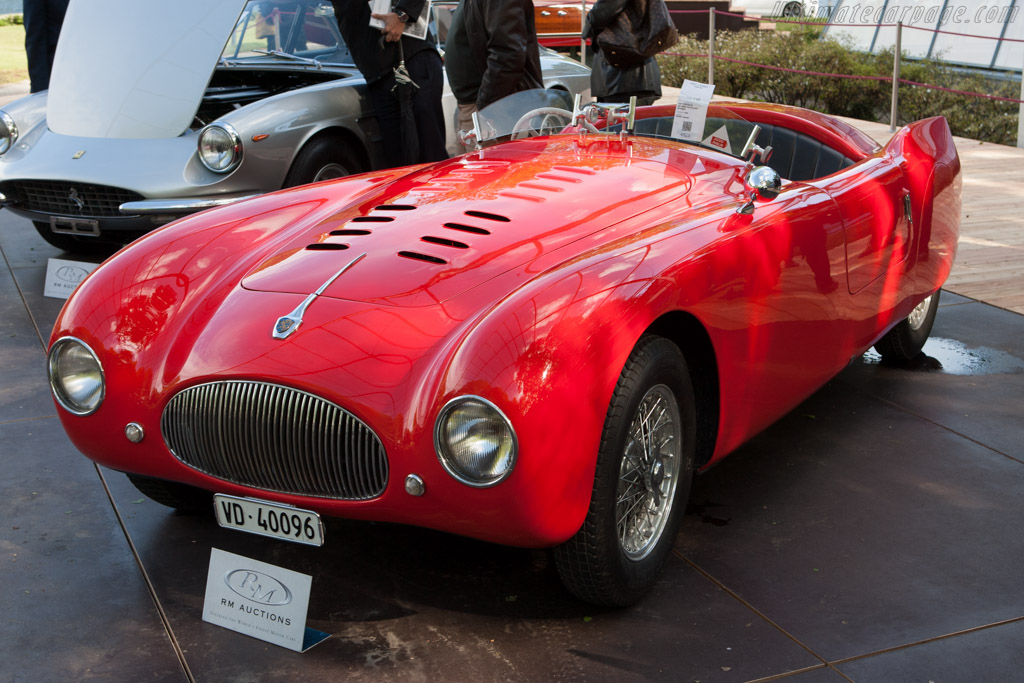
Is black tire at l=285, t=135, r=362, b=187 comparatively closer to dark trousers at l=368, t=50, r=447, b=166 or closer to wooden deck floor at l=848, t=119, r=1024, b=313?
dark trousers at l=368, t=50, r=447, b=166

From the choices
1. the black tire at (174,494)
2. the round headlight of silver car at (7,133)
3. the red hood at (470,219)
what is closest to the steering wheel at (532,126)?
the red hood at (470,219)

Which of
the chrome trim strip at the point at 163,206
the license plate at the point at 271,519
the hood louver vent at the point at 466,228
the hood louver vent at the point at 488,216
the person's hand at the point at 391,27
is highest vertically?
the person's hand at the point at 391,27

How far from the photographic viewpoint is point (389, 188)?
12.0 feet

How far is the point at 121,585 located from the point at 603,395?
4.89ft

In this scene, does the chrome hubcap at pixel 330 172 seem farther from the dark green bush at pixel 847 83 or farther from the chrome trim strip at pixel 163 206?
the dark green bush at pixel 847 83

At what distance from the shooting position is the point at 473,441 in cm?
235

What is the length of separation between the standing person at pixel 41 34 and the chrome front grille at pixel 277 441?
6037mm

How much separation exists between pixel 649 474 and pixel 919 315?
2.39 m

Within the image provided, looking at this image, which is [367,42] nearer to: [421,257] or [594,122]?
[594,122]

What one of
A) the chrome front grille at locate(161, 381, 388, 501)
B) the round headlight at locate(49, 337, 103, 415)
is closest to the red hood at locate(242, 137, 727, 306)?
the chrome front grille at locate(161, 381, 388, 501)

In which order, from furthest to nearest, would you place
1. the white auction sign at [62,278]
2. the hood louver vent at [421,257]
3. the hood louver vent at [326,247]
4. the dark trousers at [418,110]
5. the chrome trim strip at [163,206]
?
the dark trousers at [418,110]
the chrome trim strip at [163,206]
the white auction sign at [62,278]
the hood louver vent at [326,247]
the hood louver vent at [421,257]

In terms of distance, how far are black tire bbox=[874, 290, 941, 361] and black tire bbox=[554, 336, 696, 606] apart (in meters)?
2.00

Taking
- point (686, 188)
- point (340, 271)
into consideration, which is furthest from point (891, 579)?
point (340, 271)

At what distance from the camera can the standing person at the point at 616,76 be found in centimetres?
609
